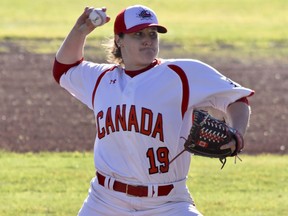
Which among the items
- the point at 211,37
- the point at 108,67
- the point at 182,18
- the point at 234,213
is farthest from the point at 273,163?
the point at 182,18

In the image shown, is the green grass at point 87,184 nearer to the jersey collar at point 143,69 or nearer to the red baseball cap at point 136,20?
the jersey collar at point 143,69

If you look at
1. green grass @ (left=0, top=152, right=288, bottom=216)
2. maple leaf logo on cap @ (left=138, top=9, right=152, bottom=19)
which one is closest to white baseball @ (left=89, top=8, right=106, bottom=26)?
maple leaf logo on cap @ (left=138, top=9, right=152, bottom=19)

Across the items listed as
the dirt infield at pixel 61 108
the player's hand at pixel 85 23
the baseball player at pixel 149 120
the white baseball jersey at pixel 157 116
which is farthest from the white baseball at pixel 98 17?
the dirt infield at pixel 61 108

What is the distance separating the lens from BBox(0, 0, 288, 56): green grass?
26766 mm

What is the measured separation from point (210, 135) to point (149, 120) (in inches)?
18.9

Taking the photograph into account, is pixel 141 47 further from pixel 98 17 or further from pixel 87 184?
pixel 87 184

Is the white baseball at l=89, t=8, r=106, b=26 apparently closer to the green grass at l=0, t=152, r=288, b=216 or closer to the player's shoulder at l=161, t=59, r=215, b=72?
the player's shoulder at l=161, t=59, r=215, b=72

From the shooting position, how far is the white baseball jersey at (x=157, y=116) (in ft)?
20.1

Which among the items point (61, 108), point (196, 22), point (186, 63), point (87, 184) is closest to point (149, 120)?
point (186, 63)

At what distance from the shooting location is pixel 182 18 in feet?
113

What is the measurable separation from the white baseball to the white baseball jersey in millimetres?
494

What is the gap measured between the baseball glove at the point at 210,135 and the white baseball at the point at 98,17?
3.41ft

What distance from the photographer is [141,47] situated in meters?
6.27

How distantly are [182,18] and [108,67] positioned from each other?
28.0m
